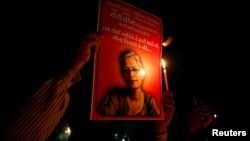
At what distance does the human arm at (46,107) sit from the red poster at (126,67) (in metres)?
0.23

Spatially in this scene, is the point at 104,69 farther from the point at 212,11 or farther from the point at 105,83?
the point at 212,11

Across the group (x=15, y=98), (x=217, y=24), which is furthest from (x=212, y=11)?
(x=15, y=98)

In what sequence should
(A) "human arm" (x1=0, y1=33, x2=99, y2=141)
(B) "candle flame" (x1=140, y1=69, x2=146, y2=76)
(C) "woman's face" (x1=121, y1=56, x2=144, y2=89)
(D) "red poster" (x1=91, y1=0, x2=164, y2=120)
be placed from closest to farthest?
(A) "human arm" (x1=0, y1=33, x2=99, y2=141) → (D) "red poster" (x1=91, y1=0, x2=164, y2=120) → (C) "woman's face" (x1=121, y1=56, x2=144, y2=89) → (B) "candle flame" (x1=140, y1=69, x2=146, y2=76)

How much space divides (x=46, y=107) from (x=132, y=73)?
1.20 m

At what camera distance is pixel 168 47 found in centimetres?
432

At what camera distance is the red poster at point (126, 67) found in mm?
2484

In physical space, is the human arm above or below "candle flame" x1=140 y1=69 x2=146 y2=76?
below

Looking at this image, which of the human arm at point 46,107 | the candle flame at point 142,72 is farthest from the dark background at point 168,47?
the candle flame at point 142,72

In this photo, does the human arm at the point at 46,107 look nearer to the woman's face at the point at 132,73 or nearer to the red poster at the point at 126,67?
the red poster at the point at 126,67

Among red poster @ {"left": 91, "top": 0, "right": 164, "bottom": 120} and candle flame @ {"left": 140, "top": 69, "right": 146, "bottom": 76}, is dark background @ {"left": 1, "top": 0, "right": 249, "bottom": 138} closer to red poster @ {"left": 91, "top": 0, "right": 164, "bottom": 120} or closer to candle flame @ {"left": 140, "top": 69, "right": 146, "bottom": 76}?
red poster @ {"left": 91, "top": 0, "right": 164, "bottom": 120}

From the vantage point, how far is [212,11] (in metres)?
4.93

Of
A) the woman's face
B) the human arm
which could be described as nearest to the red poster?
the woman's face

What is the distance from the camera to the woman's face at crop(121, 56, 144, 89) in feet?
8.85

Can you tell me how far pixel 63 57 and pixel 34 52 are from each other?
0.38m
